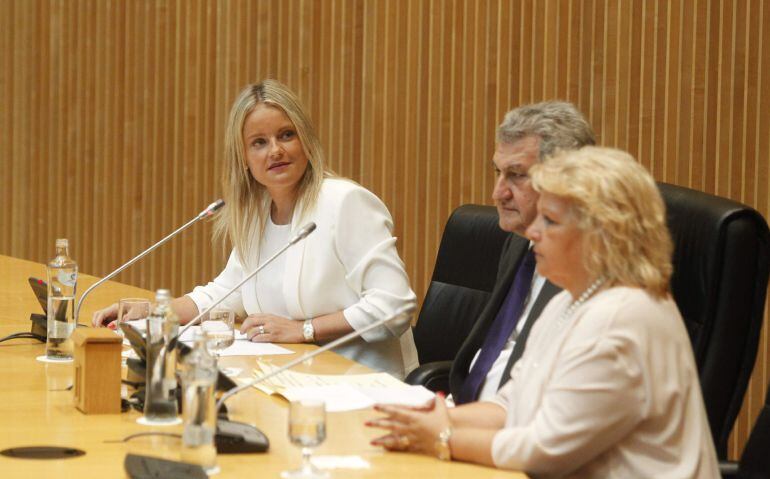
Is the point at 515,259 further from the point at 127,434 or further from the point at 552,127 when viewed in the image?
the point at 127,434

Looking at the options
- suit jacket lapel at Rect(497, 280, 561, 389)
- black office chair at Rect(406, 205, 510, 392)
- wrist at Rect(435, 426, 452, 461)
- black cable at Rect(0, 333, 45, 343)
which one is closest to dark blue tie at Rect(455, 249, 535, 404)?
suit jacket lapel at Rect(497, 280, 561, 389)

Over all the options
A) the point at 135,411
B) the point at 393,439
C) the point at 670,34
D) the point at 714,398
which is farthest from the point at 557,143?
the point at 670,34

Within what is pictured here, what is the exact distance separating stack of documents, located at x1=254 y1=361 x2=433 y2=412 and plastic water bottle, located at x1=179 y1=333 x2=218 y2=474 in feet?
1.54

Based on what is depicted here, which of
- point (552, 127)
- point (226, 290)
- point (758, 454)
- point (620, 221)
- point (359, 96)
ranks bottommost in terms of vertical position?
point (758, 454)

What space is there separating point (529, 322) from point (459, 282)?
1115mm

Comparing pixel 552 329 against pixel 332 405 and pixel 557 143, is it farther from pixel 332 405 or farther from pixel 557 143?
pixel 557 143

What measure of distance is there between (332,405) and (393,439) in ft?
1.23

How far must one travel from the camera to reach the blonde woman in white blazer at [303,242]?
349 cm

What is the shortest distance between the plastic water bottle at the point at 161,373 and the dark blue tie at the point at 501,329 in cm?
93

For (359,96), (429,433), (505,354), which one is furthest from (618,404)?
(359,96)

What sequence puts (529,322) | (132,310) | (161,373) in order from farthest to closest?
(132,310), (529,322), (161,373)

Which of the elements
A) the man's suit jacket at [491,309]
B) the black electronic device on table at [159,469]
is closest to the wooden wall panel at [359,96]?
the man's suit jacket at [491,309]

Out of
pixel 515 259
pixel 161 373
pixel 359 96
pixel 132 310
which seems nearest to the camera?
pixel 161 373

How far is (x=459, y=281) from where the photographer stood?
382cm
